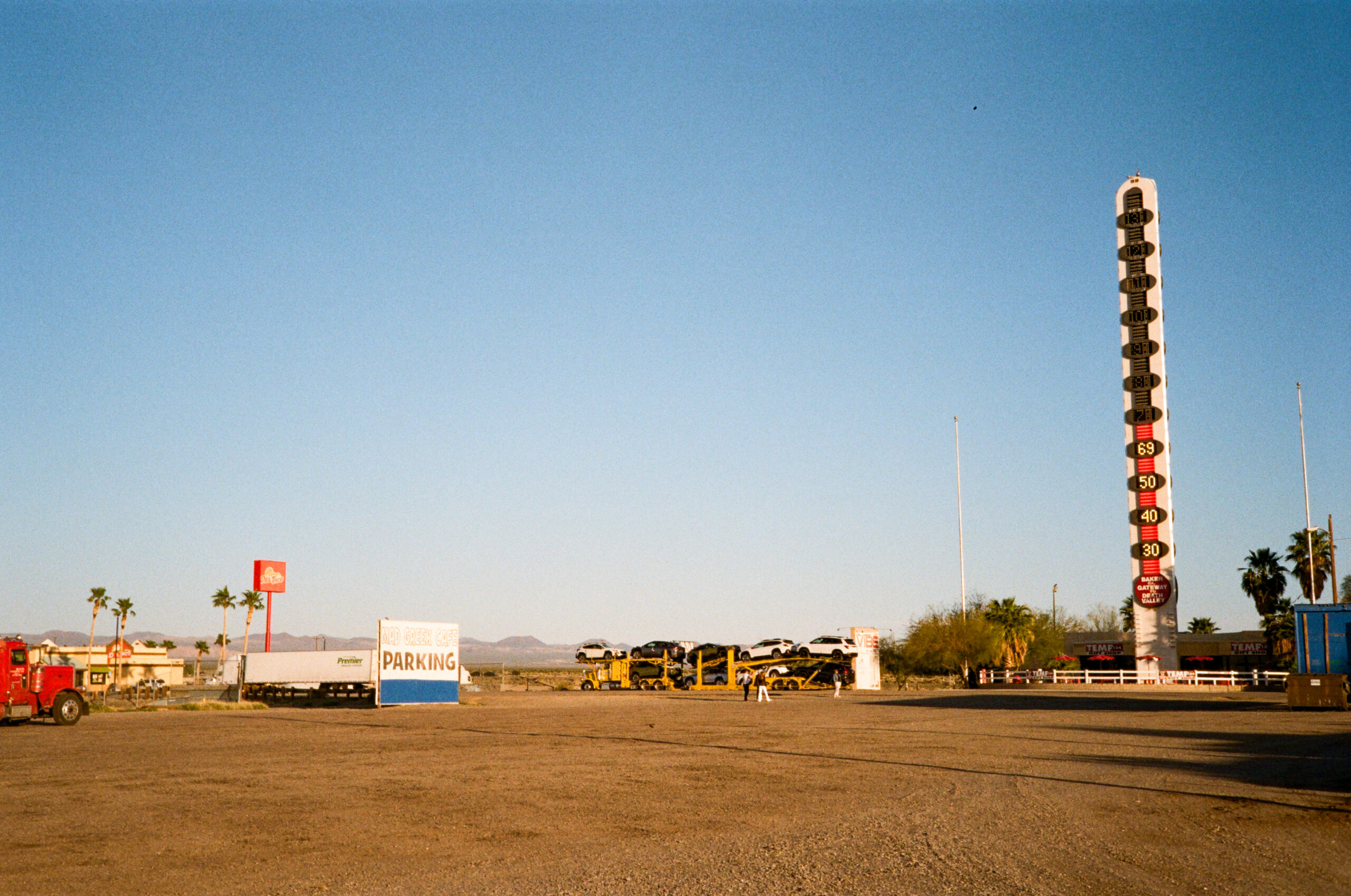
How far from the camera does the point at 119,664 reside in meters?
59.9

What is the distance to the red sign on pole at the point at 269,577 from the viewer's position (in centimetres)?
6475

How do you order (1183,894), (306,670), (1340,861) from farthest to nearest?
(306,670)
(1340,861)
(1183,894)

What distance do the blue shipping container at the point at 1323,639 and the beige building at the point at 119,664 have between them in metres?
45.9

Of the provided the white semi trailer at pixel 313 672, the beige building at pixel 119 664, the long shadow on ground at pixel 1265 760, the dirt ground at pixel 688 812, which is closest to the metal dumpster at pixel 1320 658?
the dirt ground at pixel 688 812

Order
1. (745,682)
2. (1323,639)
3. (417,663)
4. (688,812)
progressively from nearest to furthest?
(688,812), (1323,639), (417,663), (745,682)

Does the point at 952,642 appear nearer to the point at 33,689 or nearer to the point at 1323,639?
the point at 1323,639

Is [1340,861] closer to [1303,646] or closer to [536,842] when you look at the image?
[536,842]

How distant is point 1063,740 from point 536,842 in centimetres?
1650

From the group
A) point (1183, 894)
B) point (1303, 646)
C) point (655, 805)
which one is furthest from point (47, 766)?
point (1303, 646)

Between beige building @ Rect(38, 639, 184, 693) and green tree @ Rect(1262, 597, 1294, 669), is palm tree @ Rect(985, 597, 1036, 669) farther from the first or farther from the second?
beige building @ Rect(38, 639, 184, 693)

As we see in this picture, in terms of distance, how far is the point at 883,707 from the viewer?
41.5 meters

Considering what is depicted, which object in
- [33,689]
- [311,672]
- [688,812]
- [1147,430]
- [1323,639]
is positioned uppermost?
[1147,430]

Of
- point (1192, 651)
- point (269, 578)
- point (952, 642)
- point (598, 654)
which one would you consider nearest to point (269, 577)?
point (269, 578)

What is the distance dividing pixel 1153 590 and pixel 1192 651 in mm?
20929
